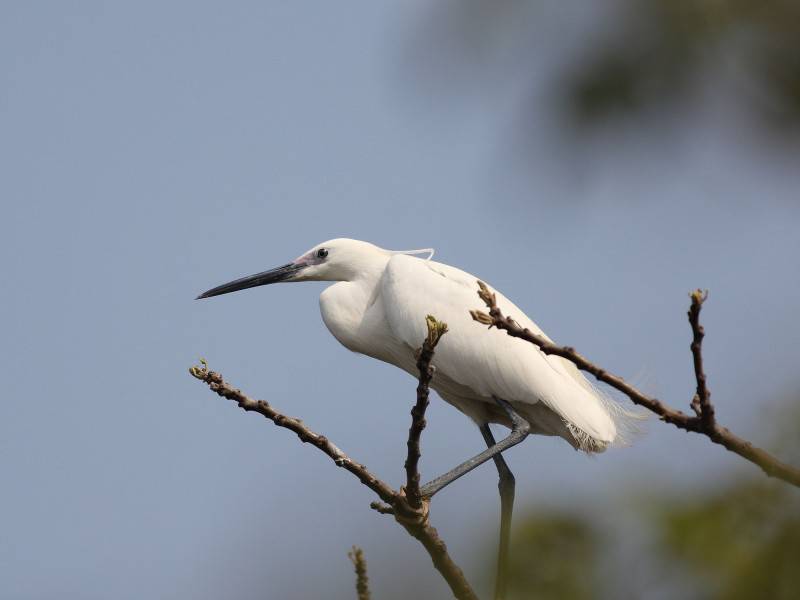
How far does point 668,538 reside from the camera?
1.05 m

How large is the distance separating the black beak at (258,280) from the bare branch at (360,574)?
11.1ft

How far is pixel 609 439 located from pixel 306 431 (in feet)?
6.91

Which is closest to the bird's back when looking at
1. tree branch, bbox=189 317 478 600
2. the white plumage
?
the white plumage

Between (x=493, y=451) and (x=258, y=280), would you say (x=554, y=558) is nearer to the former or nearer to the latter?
(x=493, y=451)

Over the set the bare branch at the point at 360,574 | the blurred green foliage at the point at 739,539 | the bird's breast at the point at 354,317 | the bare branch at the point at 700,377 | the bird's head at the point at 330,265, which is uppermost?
the bird's head at the point at 330,265

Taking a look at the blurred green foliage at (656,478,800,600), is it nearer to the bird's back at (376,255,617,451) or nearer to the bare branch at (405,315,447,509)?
A: the bare branch at (405,315,447,509)

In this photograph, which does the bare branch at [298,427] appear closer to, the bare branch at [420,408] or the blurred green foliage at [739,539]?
the bare branch at [420,408]

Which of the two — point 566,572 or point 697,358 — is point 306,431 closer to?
point 697,358

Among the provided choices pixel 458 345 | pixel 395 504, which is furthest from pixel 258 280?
pixel 395 504

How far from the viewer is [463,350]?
5168 millimetres

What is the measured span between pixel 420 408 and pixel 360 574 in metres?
0.48

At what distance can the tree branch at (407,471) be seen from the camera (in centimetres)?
290

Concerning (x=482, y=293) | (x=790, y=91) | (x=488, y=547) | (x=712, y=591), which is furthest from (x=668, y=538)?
(x=482, y=293)

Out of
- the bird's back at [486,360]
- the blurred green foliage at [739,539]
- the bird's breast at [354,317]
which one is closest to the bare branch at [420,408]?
the blurred green foliage at [739,539]
